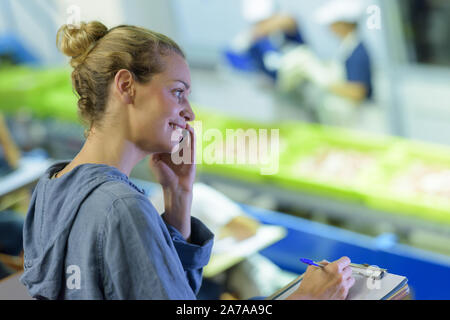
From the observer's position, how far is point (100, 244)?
4.17ft

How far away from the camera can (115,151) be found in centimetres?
145

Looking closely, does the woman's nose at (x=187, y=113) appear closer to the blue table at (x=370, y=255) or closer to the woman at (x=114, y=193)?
the woman at (x=114, y=193)

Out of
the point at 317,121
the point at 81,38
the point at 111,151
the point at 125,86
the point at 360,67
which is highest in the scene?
the point at 81,38

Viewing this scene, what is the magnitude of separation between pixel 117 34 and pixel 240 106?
3.80 metres

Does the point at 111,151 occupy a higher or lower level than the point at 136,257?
higher

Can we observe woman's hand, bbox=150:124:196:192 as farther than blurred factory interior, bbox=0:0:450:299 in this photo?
No

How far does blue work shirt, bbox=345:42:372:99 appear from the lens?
434 cm

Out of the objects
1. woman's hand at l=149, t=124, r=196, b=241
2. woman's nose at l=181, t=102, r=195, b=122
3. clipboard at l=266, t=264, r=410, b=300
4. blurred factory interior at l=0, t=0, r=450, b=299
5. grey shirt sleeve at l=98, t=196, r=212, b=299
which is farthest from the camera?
blurred factory interior at l=0, t=0, r=450, b=299

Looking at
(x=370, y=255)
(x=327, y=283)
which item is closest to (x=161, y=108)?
(x=327, y=283)

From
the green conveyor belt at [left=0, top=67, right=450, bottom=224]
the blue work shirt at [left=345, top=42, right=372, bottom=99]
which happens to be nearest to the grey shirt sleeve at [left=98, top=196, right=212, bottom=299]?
the green conveyor belt at [left=0, top=67, right=450, bottom=224]

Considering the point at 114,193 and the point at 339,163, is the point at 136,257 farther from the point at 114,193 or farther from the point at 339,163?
the point at 339,163

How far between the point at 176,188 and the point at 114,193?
398mm

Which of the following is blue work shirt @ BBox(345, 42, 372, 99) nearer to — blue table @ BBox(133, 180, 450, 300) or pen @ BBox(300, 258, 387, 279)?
blue table @ BBox(133, 180, 450, 300)
